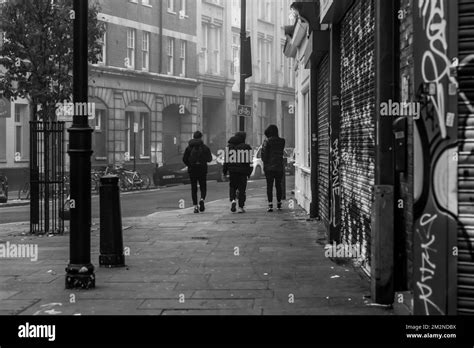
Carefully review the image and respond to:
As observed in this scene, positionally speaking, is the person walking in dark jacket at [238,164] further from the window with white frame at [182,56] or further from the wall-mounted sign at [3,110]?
the window with white frame at [182,56]

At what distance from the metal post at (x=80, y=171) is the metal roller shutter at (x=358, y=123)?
9.66 ft

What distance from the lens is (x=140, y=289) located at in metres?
7.81

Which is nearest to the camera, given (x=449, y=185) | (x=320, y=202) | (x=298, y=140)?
(x=449, y=185)

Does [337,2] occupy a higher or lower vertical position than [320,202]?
higher

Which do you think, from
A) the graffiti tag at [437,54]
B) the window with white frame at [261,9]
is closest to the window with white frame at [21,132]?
the window with white frame at [261,9]

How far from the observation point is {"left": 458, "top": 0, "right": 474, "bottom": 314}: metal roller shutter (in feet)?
17.1

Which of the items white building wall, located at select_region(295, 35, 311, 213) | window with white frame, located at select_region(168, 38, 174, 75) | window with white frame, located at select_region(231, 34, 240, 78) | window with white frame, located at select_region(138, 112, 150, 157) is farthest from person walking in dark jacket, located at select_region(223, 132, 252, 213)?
window with white frame, located at select_region(231, 34, 240, 78)

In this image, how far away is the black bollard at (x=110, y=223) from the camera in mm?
8984

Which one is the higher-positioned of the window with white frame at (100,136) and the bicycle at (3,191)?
the window with white frame at (100,136)
